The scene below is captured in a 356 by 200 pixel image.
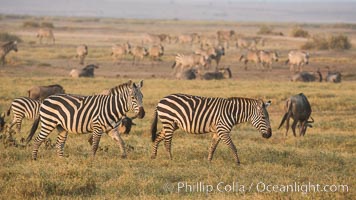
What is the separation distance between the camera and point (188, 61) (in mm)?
34125

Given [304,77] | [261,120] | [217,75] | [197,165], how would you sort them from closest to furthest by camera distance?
[197,165]
[261,120]
[304,77]
[217,75]

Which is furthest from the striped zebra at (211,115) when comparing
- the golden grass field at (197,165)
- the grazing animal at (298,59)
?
the grazing animal at (298,59)

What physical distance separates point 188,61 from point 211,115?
22865mm

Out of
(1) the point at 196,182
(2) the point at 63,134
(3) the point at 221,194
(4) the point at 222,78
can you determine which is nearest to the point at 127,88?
(2) the point at 63,134

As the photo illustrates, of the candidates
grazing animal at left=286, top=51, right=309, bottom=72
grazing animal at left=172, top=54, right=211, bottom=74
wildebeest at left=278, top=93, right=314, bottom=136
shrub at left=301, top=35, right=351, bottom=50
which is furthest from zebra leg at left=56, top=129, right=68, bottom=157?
shrub at left=301, top=35, right=351, bottom=50

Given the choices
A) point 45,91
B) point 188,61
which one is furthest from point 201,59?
point 45,91

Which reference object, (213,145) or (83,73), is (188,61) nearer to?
(83,73)

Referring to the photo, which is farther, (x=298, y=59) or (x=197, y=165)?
(x=298, y=59)

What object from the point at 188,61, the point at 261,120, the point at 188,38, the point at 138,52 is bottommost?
the point at 188,61

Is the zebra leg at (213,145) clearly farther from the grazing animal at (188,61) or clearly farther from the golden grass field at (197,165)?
the grazing animal at (188,61)

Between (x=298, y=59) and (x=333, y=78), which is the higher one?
(x=298, y=59)

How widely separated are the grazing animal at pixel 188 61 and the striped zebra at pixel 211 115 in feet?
71.5

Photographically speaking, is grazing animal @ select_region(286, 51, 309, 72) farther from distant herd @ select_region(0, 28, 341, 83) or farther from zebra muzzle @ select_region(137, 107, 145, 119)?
zebra muzzle @ select_region(137, 107, 145, 119)

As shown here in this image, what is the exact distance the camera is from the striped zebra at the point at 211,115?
11.4 meters
